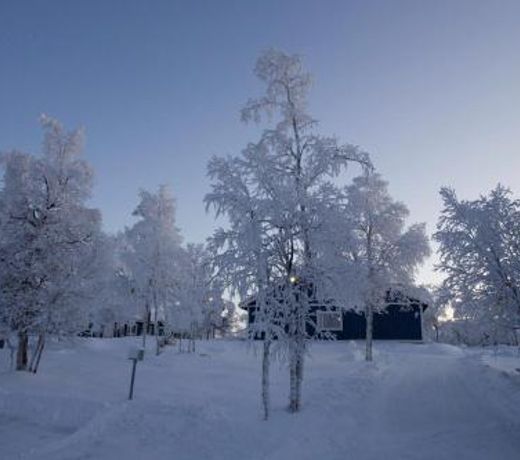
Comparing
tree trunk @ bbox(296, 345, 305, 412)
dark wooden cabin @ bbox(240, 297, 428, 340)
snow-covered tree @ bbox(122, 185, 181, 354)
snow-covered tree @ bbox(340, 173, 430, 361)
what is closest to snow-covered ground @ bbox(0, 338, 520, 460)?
tree trunk @ bbox(296, 345, 305, 412)

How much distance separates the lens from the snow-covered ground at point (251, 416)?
10.7 metres

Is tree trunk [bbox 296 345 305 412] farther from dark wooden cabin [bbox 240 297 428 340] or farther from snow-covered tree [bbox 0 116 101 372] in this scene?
dark wooden cabin [bbox 240 297 428 340]

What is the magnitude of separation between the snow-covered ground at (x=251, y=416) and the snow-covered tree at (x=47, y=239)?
2209 millimetres

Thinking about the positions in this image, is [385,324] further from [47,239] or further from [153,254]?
[47,239]

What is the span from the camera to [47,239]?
20.6 metres

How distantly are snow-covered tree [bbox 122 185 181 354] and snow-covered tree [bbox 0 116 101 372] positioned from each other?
9.54 metres

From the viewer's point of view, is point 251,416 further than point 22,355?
No

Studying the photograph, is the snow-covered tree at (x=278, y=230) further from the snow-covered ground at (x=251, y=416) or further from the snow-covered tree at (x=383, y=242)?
the snow-covered tree at (x=383, y=242)

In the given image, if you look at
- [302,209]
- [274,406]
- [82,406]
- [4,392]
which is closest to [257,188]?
[302,209]

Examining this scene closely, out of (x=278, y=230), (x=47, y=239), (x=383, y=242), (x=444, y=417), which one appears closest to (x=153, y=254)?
(x=47, y=239)

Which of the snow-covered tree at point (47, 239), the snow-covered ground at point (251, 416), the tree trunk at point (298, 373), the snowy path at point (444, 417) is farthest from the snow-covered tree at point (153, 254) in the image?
the tree trunk at point (298, 373)

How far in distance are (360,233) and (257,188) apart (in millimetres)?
16904

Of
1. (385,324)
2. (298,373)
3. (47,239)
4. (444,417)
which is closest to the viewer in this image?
(444,417)

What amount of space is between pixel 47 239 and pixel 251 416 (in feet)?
40.6
